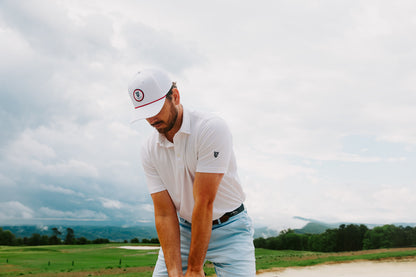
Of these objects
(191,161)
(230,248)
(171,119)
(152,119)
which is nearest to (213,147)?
(191,161)

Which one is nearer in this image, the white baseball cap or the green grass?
the white baseball cap

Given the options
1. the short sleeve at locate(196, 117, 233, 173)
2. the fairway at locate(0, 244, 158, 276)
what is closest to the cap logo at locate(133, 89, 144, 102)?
the short sleeve at locate(196, 117, 233, 173)

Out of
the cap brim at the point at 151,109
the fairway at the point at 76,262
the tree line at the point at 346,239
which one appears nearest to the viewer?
the cap brim at the point at 151,109

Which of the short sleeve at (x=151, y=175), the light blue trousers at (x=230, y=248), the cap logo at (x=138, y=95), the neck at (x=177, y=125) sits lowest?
the light blue trousers at (x=230, y=248)

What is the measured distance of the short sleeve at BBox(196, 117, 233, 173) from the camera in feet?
9.04

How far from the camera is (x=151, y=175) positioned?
3.13 m

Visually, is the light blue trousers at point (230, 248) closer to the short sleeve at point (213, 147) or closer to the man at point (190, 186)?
the man at point (190, 186)

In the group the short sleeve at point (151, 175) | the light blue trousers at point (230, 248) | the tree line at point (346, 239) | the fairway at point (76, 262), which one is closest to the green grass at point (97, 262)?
the fairway at point (76, 262)

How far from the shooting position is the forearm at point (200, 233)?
2766 millimetres

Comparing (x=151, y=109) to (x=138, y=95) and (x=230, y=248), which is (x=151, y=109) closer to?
(x=138, y=95)

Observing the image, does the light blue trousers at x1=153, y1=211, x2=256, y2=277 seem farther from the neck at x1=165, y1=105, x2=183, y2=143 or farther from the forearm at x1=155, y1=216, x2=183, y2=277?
the neck at x1=165, y1=105, x2=183, y2=143

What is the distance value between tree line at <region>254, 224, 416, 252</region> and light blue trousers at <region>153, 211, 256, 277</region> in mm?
17700

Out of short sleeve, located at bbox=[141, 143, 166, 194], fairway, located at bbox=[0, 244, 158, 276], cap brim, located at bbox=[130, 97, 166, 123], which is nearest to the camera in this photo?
cap brim, located at bbox=[130, 97, 166, 123]

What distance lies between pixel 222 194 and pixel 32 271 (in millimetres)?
11148
